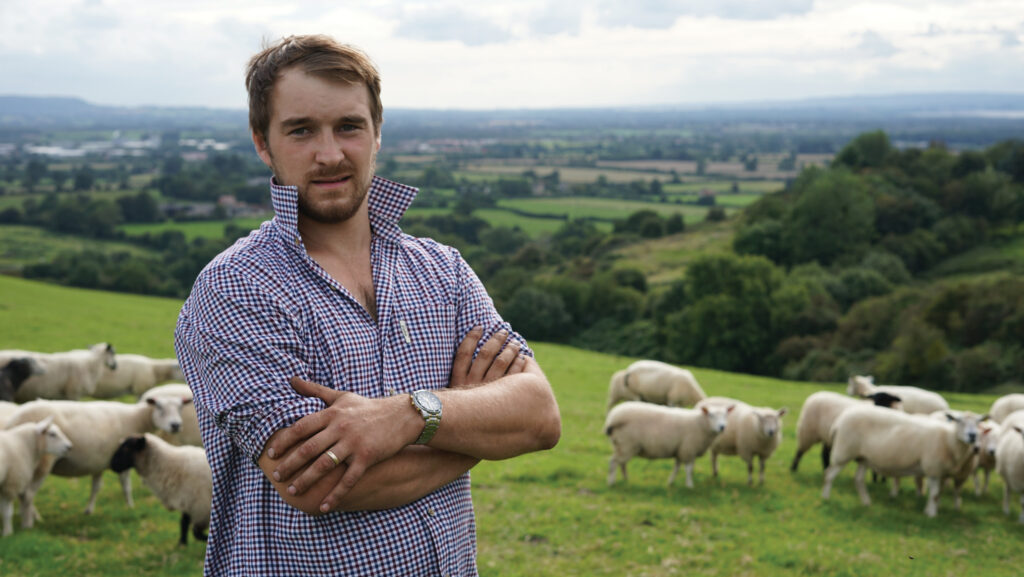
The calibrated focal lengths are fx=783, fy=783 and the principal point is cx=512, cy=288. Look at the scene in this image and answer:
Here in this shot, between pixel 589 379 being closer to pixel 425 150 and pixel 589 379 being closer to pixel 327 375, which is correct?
pixel 327 375

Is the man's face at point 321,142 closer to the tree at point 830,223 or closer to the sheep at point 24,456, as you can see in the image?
the sheep at point 24,456

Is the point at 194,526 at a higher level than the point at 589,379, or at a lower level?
higher

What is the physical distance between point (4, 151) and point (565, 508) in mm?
215939

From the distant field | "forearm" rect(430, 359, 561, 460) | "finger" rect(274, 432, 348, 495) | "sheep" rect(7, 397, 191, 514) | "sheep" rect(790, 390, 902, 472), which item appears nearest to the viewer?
"finger" rect(274, 432, 348, 495)

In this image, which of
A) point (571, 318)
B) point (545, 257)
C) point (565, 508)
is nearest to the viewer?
point (565, 508)

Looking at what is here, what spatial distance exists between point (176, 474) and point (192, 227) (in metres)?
79.9

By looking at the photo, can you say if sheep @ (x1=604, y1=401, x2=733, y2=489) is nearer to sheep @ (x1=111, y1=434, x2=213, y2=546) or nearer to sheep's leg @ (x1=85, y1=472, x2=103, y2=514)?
sheep @ (x1=111, y1=434, x2=213, y2=546)

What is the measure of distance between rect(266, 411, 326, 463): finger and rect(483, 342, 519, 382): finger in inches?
29.9

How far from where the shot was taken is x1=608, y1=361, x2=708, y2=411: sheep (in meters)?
18.2

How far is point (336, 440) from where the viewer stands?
2455mm

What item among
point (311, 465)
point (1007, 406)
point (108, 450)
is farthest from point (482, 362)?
point (1007, 406)

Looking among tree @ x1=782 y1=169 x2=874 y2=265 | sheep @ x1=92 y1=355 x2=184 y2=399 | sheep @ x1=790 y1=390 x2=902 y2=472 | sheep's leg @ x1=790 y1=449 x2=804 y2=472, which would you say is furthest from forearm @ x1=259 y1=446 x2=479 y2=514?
tree @ x1=782 y1=169 x2=874 y2=265

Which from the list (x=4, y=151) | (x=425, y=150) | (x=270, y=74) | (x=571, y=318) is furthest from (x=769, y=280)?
(x=4, y=151)

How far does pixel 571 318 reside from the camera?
61844 millimetres
